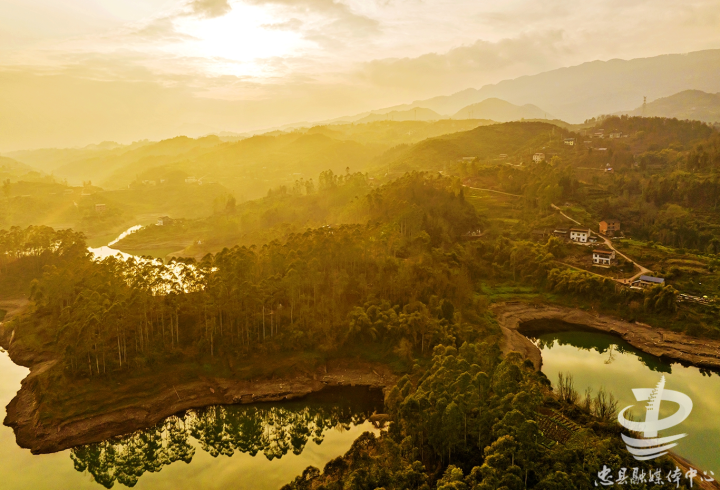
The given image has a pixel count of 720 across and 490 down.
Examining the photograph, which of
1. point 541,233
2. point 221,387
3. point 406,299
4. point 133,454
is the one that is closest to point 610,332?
point 406,299

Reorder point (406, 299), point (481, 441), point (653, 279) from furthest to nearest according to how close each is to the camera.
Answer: point (653, 279) → point (406, 299) → point (481, 441)

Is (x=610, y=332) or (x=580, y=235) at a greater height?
(x=580, y=235)

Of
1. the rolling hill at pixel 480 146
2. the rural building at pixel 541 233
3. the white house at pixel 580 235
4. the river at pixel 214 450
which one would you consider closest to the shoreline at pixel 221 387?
the river at pixel 214 450

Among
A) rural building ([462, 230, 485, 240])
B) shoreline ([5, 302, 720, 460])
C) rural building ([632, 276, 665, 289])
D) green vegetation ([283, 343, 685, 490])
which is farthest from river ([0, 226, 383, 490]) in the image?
rural building ([462, 230, 485, 240])

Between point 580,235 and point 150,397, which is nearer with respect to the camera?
point 150,397

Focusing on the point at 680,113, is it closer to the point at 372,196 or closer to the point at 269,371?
the point at 372,196

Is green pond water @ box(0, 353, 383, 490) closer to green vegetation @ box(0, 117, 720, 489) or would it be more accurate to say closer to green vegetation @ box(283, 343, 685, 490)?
green vegetation @ box(0, 117, 720, 489)

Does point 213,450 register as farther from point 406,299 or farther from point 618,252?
point 618,252

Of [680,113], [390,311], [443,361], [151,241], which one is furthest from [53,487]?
[680,113]
